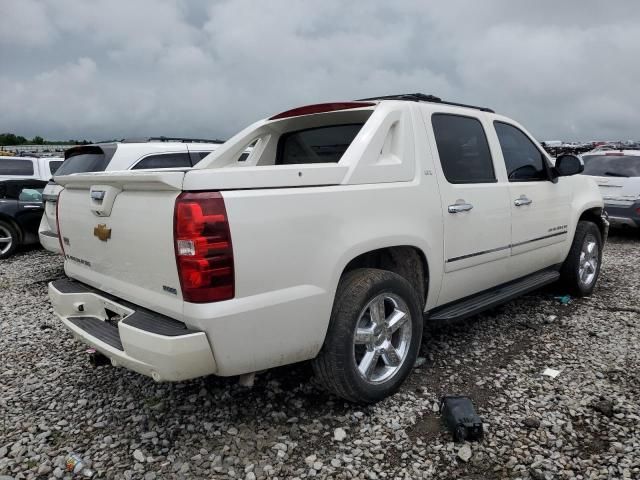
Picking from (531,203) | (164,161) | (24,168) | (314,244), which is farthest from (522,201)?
(24,168)

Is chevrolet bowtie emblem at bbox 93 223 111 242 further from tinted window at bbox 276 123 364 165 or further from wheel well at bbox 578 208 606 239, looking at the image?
wheel well at bbox 578 208 606 239

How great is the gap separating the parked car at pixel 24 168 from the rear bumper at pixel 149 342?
8853 millimetres

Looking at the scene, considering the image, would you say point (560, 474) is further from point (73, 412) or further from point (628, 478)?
point (73, 412)

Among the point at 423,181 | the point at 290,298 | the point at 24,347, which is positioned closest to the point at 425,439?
the point at 290,298

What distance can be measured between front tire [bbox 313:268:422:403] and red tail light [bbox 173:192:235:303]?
749 millimetres

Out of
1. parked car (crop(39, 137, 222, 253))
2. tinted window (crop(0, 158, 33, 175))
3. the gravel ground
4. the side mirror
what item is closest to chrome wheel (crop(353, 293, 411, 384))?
the gravel ground

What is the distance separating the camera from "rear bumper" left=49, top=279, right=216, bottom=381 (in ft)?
7.52

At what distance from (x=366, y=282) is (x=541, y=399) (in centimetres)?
140

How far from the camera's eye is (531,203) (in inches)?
164

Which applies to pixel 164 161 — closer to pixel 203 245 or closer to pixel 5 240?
pixel 5 240

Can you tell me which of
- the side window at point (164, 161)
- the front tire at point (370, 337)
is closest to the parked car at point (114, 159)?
the side window at point (164, 161)

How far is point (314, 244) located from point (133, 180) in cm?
96

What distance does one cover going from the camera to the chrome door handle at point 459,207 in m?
3.38

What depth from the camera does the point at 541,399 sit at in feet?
10.3
